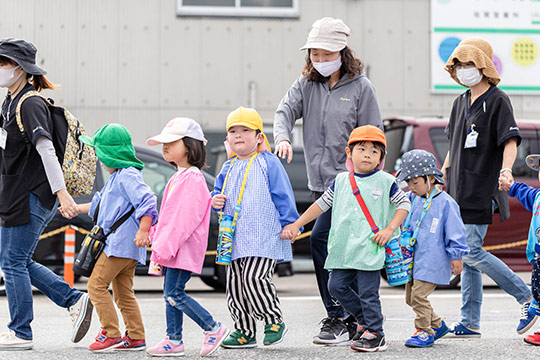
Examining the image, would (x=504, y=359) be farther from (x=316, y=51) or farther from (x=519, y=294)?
(x=316, y=51)

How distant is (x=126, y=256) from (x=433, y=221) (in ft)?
6.07

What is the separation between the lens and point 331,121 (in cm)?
589

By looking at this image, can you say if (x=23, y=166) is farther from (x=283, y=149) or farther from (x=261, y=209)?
(x=283, y=149)

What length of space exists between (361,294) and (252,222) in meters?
0.76

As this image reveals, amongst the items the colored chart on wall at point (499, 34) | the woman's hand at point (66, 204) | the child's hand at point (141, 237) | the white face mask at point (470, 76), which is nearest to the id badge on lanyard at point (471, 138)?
the white face mask at point (470, 76)

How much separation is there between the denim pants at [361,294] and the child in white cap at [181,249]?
2.32 ft

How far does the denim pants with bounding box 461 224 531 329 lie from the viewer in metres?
6.11

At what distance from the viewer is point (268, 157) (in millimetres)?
5570

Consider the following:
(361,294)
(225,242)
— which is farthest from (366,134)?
(225,242)

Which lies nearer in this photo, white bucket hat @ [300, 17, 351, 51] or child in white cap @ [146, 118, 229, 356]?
child in white cap @ [146, 118, 229, 356]

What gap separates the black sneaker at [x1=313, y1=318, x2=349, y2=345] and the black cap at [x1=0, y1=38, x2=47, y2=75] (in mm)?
2363

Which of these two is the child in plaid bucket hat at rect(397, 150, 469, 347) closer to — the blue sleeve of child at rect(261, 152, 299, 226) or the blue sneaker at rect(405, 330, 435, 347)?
the blue sneaker at rect(405, 330, 435, 347)

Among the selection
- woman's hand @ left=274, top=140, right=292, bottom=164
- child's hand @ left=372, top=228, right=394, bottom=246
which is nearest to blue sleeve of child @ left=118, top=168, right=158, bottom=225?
woman's hand @ left=274, top=140, right=292, bottom=164

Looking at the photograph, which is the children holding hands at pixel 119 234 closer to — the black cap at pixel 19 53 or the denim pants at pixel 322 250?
the black cap at pixel 19 53
